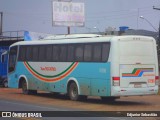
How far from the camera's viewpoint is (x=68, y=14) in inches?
2142

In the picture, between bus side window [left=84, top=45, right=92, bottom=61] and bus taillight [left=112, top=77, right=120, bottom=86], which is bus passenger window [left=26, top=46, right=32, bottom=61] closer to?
bus side window [left=84, top=45, right=92, bottom=61]

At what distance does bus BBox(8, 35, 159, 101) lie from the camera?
2297 centimetres

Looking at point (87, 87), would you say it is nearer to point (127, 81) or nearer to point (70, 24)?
point (127, 81)

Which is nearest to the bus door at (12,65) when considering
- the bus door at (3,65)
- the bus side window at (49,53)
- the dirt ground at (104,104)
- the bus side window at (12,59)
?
the bus side window at (12,59)

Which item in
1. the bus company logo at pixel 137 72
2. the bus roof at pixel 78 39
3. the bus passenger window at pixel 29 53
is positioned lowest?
the bus company logo at pixel 137 72

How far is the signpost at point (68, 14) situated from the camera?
→ 176 feet

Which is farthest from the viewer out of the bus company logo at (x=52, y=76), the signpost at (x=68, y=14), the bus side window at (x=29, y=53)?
the signpost at (x=68, y=14)

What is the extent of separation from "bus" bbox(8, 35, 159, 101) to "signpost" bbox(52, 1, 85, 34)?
24311mm

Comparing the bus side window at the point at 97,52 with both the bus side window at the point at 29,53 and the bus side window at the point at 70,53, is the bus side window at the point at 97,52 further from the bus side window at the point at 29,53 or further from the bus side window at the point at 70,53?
the bus side window at the point at 29,53

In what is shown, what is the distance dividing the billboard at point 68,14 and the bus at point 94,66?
24.3m

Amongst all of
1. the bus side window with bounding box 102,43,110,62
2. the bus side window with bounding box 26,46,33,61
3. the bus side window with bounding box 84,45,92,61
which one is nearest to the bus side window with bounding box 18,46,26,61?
the bus side window with bounding box 26,46,33,61

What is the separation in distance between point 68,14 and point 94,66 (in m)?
30.8

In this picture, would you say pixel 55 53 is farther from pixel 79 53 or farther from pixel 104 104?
pixel 104 104

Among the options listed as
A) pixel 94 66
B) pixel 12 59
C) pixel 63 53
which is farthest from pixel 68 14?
pixel 94 66
